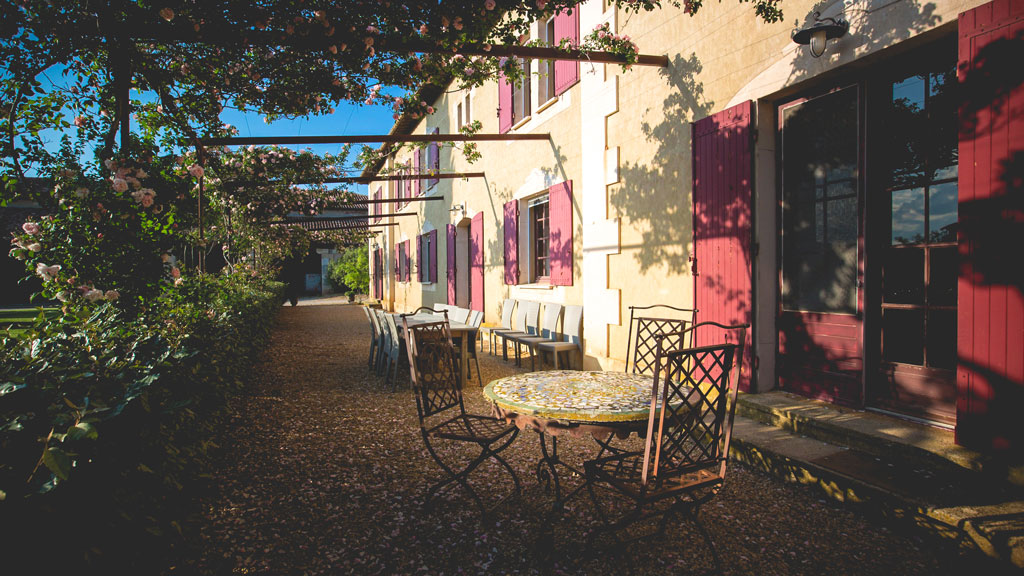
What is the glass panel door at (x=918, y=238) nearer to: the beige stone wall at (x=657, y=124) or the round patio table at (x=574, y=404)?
the beige stone wall at (x=657, y=124)

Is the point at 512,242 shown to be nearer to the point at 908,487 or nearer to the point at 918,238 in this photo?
the point at 918,238

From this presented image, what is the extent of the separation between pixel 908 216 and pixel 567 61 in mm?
4093

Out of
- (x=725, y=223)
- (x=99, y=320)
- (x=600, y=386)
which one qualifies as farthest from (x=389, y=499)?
(x=725, y=223)

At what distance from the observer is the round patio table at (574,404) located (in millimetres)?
2080

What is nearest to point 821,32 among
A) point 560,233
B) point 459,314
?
point 560,233

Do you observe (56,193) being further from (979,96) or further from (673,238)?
(979,96)

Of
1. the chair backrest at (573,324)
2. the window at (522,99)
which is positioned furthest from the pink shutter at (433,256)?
the chair backrest at (573,324)

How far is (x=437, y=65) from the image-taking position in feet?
14.1

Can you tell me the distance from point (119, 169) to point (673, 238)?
13.1 feet

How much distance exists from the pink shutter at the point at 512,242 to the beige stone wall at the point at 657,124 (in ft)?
0.78

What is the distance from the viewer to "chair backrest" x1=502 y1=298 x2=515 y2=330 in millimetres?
7293

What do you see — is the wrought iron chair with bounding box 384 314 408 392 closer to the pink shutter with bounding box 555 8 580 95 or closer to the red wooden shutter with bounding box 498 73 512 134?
the pink shutter with bounding box 555 8 580 95

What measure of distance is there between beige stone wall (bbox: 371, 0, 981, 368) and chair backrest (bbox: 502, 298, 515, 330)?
0.77ft

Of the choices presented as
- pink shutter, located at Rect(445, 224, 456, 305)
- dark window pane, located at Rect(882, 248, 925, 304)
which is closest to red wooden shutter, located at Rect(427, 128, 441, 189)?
pink shutter, located at Rect(445, 224, 456, 305)
